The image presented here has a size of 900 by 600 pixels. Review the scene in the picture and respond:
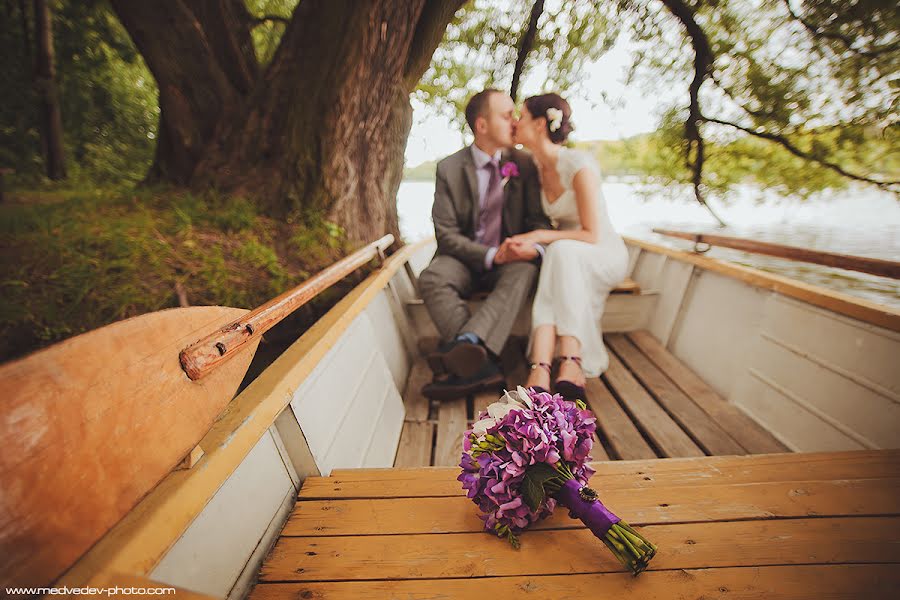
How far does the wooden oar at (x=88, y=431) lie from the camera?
0.39 metres

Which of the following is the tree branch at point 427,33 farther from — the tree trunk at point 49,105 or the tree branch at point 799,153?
the tree trunk at point 49,105

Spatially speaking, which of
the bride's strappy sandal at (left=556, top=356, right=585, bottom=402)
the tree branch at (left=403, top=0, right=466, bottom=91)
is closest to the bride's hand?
the bride's strappy sandal at (left=556, top=356, right=585, bottom=402)

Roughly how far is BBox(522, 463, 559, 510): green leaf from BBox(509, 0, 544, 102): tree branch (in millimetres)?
4789

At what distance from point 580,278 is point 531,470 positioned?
1171mm

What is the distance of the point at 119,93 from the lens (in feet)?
19.5

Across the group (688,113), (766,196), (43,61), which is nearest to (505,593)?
(688,113)

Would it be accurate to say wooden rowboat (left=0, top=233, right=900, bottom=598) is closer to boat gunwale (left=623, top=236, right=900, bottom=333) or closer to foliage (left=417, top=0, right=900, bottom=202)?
boat gunwale (left=623, top=236, right=900, bottom=333)

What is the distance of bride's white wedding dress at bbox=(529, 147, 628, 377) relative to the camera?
1.72 metres

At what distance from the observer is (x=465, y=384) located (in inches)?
67.8

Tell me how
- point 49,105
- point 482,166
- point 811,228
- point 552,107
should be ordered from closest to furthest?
point 552,107 < point 482,166 < point 49,105 < point 811,228

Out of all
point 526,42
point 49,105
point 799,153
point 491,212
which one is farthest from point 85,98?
point 799,153

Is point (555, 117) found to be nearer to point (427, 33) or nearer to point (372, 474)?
point (427, 33)

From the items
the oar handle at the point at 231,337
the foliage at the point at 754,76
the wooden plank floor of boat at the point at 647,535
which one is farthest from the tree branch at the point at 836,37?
the oar handle at the point at 231,337

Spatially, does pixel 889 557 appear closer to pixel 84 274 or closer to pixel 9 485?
pixel 9 485
